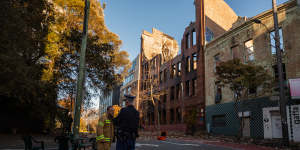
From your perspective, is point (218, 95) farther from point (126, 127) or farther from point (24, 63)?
point (126, 127)

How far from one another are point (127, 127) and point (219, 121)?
21373 mm

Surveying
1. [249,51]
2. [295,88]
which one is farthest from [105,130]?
[249,51]

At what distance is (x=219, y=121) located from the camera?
25.1 metres

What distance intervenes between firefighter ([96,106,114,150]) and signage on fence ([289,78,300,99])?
1353cm

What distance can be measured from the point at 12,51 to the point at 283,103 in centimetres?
1382

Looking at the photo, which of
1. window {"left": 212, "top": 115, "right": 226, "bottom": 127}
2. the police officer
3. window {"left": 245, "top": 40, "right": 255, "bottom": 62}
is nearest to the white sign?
window {"left": 245, "top": 40, "right": 255, "bottom": 62}

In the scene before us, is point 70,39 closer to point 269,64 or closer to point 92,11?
point 92,11

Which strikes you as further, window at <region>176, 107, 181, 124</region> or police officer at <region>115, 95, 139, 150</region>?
window at <region>176, 107, 181, 124</region>

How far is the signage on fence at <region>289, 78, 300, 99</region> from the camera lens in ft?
51.7

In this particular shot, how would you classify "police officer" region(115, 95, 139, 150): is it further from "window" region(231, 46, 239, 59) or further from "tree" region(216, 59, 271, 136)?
"window" region(231, 46, 239, 59)

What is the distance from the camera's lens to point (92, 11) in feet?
67.4

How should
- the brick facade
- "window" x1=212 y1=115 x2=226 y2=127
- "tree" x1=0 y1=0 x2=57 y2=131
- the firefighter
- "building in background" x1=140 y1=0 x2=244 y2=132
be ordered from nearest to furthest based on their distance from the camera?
the firefighter → "tree" x1=0 y1=0 x2=57 y2=131 → the brick facade → "window" x1=212 y1=115 x2=226 y2=127 → "building in background" x1=140 y1=0 x2=244 y2=132

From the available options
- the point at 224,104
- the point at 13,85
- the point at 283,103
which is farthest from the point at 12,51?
the point at 224,104

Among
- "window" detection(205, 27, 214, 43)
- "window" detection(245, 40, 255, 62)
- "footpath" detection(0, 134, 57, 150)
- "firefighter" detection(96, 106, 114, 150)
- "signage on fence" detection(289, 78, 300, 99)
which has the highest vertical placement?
"window" detection(205, 27, 214, 43)
